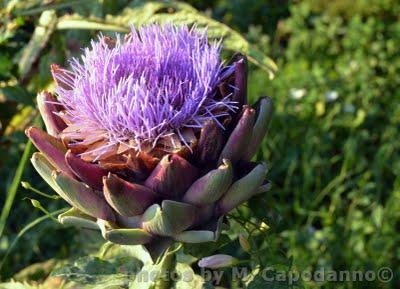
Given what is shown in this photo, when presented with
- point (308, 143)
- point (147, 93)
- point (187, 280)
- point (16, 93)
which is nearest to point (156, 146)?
point (147, 93)

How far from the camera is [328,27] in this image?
249cm

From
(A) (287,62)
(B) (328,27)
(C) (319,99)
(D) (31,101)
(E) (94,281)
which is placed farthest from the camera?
(B) (328,27)

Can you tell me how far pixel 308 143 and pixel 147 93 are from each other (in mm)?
1040

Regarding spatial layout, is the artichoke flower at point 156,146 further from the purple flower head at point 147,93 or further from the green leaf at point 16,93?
the green leaf at point 16,93

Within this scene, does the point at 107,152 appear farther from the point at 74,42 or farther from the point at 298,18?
the point at 298,18

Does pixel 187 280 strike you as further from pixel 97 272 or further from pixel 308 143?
pixel 308 143

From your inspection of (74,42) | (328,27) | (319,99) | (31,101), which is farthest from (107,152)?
(328,27)

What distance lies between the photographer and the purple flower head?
Result: 75 centimetres

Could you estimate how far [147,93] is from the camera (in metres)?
0.75

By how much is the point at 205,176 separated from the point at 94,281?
0.26 meters
